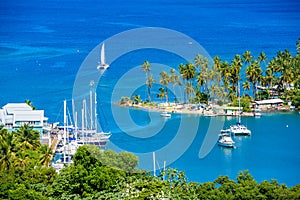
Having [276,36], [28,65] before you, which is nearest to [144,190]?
[28,65]

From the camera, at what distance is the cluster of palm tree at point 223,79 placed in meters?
27.4

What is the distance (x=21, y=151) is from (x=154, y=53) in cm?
2300

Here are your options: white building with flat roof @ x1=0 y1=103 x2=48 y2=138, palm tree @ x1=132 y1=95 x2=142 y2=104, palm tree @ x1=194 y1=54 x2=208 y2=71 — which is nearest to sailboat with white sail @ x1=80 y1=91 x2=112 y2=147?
white building with flat roof @ x1=0 y1=103 x2=48 y2=138

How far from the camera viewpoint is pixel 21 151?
690 inches

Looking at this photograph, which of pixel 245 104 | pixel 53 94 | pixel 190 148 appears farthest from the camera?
pixel 53 94

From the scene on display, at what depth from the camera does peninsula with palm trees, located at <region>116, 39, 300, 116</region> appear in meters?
27.0

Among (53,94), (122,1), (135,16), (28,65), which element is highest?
(122,1)

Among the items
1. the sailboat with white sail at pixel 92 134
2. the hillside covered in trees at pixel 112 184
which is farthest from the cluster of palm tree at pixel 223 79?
the hillside covered in trees at pixel 112 184

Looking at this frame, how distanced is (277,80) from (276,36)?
65.3 feet

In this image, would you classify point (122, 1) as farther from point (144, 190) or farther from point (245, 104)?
point (144, 190)

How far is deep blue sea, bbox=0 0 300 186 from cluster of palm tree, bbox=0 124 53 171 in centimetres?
236

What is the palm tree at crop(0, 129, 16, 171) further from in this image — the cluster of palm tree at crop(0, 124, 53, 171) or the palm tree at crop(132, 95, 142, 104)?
the palm tree at crop(132, 95, 142, 104)

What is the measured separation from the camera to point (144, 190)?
466 inches

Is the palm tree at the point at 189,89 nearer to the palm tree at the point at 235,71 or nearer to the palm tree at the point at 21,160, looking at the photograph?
the palm tree at the point at 235,71
